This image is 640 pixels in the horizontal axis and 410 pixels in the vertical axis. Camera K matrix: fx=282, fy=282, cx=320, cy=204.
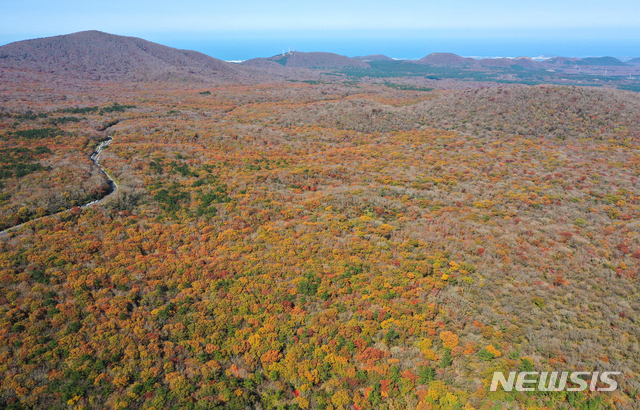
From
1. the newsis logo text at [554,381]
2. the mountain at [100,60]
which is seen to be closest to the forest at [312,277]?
the newsis logo text at [554,381]

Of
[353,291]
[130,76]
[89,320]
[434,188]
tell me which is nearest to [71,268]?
[89,320]

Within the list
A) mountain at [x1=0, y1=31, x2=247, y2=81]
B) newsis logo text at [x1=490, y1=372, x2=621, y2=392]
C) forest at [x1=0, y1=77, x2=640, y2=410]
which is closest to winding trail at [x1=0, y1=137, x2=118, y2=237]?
forest at [x1=0, y1=77, x2=640, y2=410]

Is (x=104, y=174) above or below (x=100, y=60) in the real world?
below

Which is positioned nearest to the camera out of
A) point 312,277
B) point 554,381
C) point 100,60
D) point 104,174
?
point 554,381

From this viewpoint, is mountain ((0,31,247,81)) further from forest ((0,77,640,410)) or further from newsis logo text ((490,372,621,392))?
newsis logo text ((490,372,621,392))

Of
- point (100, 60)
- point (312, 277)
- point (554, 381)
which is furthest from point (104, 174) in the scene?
point (100, 60)

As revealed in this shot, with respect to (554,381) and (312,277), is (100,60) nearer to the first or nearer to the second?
(312,277)
